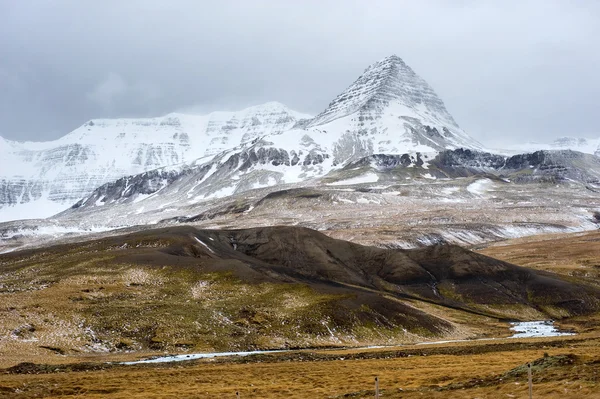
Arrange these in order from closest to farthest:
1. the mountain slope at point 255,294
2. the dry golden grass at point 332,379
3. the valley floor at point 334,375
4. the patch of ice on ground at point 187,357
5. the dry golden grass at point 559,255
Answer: the dry golden grass at point 332,379 < the valley floor at point 334,375 < the patch of ice on ground at point 187,357 < the mountain slope at point 255,294 < the dry golden grass at point 559,255

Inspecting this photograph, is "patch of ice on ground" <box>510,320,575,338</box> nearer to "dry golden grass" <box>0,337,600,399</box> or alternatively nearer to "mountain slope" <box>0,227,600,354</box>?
"mountain slope" <box>0,227,600,354</box>

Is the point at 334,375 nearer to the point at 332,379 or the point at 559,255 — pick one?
the point at 332,379

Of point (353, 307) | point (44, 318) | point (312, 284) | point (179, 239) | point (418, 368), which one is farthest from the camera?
point (179, 239)

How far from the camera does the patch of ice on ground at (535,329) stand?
83613mm

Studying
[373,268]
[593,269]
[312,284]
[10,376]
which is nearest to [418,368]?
[10,376]

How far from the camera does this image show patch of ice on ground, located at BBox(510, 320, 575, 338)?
3292 inches

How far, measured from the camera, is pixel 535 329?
304ft

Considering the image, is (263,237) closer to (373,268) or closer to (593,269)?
(373,268)

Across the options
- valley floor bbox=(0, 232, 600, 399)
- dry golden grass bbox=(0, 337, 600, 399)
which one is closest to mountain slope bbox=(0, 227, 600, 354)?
valley floor bbox=(0, 232, 600, 399)

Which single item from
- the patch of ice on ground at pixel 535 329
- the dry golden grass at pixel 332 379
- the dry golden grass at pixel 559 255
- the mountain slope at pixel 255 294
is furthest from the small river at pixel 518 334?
the dry golden grass at pixel 559 255

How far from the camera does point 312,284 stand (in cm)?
10581

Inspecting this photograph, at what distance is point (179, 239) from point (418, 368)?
91383 millimetres

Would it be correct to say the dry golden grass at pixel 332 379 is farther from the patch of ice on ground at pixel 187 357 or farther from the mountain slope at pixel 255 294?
the mountain slope at pixel 255 294

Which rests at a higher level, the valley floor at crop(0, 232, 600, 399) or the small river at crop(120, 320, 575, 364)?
the valley floor at crop(0, 232, 600, 399)
